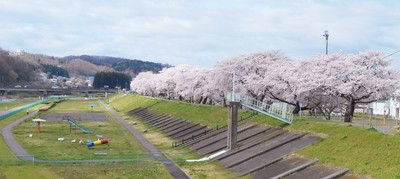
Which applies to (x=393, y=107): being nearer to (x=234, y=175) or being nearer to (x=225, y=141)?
(x=225, y=141)

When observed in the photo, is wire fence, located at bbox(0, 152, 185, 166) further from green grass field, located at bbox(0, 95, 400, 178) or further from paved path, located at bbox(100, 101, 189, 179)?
green grass field, located at bbox(0, 95, 400, 178)

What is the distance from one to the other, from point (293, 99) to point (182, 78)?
51.0 meters

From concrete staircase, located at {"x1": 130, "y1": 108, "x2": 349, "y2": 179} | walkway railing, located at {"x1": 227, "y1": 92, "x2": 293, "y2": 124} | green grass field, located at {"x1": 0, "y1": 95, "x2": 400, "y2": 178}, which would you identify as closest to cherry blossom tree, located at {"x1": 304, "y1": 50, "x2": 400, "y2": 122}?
walkway railing, located at {"x1": 227, "y1": 92, "x2": 293, "y2": 124}

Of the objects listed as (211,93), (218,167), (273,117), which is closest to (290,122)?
(273,117)

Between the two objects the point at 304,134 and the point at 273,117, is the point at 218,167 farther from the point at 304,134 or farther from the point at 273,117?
the point at 273,117

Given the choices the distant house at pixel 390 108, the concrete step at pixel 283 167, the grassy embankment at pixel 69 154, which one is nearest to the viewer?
the concrete step at pixel 283 167

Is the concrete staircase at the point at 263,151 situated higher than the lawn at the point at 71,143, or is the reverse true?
the concrete staircase at the point at 263,151

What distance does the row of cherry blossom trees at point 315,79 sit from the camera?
1517 inches

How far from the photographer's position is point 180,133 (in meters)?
51.9

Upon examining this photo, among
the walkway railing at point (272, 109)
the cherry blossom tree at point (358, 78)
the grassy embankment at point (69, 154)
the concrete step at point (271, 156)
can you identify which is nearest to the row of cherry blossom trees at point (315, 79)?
the cherry blossom tree at point (358, 78)

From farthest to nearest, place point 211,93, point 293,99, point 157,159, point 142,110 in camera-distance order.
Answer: point 142,110
point 211,93
point 293,99
point 157,159

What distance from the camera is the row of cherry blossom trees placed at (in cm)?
3853

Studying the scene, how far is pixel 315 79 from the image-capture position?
4041cm

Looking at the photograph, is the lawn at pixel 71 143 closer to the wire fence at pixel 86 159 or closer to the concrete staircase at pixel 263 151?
the wire fence at pixel 86 159
